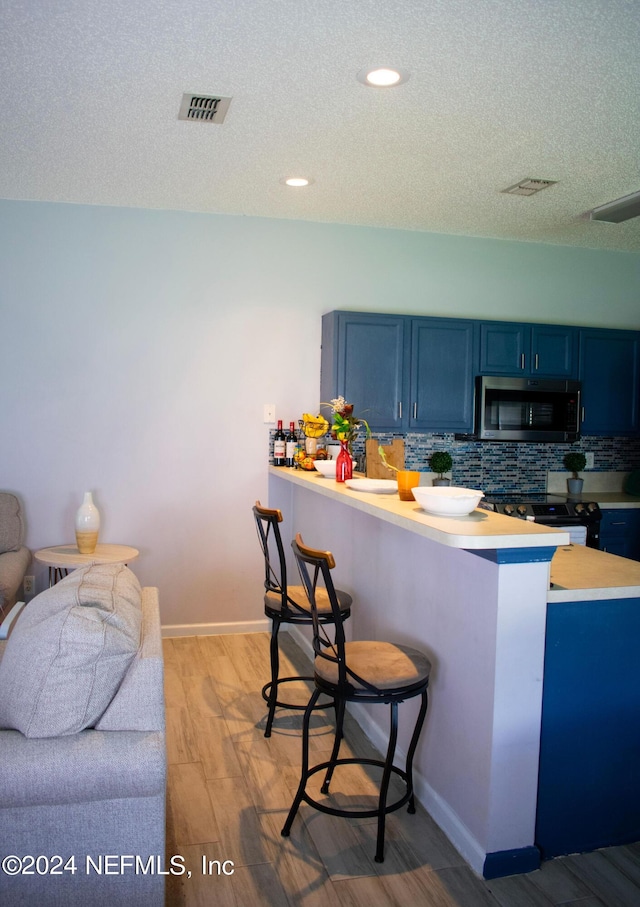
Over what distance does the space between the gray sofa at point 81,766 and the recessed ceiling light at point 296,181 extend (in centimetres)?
278

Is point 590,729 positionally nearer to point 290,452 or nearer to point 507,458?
point 290,452

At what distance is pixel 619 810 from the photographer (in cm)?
247

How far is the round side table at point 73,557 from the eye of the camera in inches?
159

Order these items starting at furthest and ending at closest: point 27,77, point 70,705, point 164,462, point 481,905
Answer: point 164,462 → point 27,77 → point 481,905 → point 70,705

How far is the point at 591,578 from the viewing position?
2.49 m

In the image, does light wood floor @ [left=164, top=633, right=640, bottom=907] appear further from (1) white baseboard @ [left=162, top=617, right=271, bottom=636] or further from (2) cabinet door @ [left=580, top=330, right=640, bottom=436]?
(2) cabinet door @ [left=580, top=330, right=640, bottom=436]

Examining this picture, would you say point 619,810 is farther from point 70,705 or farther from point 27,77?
point 27,77

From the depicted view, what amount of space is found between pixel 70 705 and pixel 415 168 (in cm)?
297

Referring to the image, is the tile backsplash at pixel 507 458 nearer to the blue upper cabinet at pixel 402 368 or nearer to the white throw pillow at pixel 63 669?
the blue upper cabinet at pixel 402 368

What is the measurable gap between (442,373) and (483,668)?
2.81m

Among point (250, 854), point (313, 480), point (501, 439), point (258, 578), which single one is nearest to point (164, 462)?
point (258, 578)

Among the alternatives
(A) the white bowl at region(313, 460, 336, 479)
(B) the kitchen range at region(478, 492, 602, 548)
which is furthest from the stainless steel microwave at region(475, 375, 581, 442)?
(A) the white bowl at region(313, 460, 336, 479)

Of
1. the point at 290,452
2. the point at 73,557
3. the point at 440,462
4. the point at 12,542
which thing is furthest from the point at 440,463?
the point at 12,542

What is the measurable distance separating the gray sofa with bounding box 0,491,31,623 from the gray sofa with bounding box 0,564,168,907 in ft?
7.19
